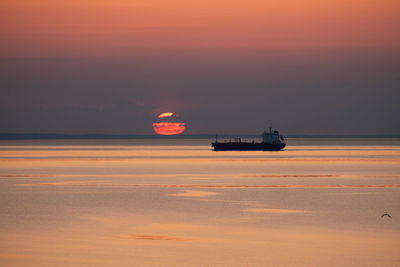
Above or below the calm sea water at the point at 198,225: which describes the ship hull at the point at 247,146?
above

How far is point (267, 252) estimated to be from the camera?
26000 millimetres

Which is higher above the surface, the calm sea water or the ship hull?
the ship hull

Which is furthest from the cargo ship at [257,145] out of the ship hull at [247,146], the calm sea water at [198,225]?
the calm sea water at [198,225]

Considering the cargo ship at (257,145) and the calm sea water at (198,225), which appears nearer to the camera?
the calm sea water at (198,225)

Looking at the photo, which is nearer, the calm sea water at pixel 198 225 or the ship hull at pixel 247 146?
the calm sea water at pixel 198 225

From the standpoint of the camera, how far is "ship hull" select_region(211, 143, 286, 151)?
182750 mm

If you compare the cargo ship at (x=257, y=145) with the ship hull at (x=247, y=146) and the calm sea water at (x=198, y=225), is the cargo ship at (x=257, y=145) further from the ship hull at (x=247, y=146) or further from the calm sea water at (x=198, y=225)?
the calm sea water at (x=198, y=225)

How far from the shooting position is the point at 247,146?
186 m

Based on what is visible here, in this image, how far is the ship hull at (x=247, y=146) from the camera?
183 metres

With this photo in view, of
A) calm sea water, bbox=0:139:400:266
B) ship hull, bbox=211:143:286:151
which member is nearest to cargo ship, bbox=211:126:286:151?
ship hull, bbox=211:143:286:151

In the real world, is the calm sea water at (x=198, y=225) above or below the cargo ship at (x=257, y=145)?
below

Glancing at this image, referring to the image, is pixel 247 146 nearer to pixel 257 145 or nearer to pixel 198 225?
pixel 257 145

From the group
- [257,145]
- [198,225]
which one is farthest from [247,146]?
[198,225]

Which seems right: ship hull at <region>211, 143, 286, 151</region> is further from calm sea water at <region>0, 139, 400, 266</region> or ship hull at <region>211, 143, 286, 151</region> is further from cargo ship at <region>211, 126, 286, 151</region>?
calm sea water at <region>0, 139, 400, 266</region>
